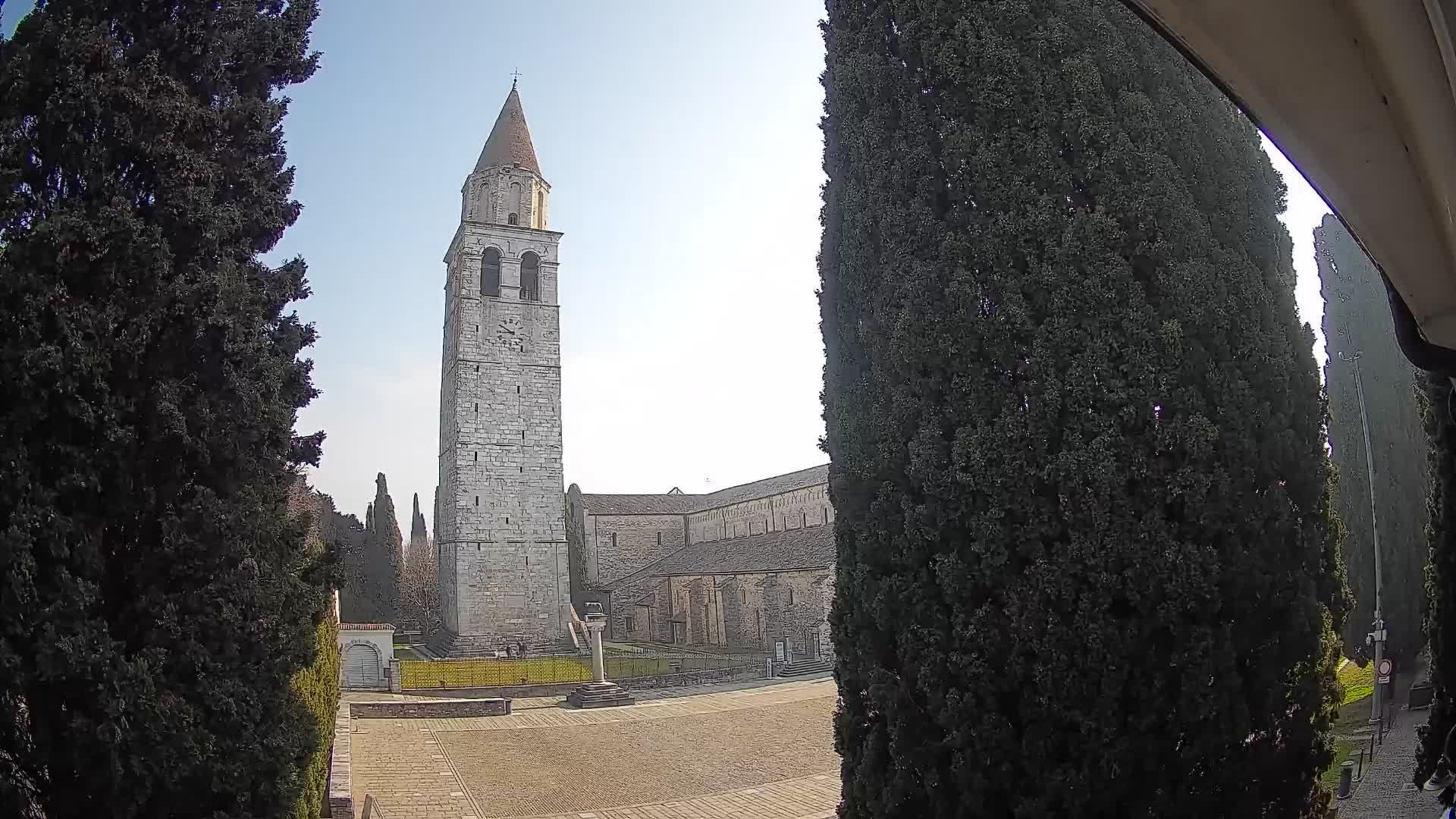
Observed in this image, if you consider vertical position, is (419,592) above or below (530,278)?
below

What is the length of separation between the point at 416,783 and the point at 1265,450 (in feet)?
41.9

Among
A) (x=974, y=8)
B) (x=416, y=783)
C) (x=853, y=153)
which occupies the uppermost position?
(x=974, y=8)

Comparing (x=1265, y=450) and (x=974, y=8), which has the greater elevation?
(x=974, y=8)

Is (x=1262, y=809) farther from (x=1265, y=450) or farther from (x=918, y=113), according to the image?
(x=918, y=113)

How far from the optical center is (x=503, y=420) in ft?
112

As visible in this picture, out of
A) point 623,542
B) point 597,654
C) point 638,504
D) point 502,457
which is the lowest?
point 597,654

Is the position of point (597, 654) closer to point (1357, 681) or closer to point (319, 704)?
point (319, 704)

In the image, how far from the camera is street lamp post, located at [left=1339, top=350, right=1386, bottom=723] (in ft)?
50.0

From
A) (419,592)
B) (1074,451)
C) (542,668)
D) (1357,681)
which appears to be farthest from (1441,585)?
(419,592)

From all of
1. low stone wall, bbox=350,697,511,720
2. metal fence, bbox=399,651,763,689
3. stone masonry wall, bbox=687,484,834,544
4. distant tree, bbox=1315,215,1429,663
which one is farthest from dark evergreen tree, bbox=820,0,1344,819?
stone masonry wall, bbox=687,484,834,544

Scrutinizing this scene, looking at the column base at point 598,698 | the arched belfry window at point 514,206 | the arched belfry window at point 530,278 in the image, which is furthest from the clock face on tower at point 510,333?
the column base at point 598,698

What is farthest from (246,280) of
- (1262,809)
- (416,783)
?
(416,783)

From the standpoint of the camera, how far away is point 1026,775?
5.21 meters

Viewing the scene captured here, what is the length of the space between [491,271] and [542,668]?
16.2 meters
